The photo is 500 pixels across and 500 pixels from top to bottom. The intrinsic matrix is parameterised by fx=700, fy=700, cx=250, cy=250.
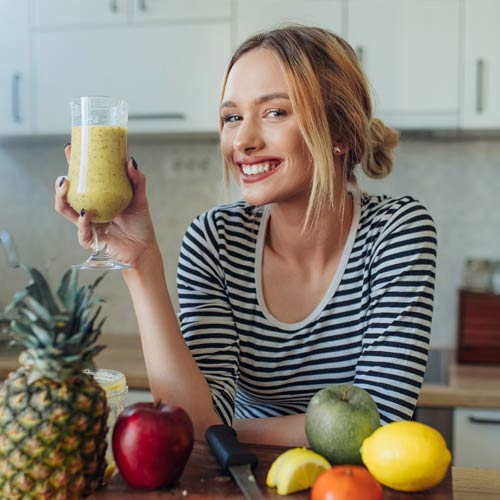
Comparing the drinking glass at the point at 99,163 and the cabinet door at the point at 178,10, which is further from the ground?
the cabinet door at the point at 178,10

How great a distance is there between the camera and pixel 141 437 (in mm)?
766

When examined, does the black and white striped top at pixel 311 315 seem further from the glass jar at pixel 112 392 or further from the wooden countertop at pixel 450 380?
the wooden countertop at pixel 450 380

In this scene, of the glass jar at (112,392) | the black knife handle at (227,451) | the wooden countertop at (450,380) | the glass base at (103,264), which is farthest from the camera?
the wooden countertop at (450,380)

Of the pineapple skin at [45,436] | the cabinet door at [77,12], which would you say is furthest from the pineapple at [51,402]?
the cabinet door at [77,12]

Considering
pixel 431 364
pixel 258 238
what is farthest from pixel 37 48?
pixel 431 364

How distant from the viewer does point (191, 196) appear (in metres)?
2.91

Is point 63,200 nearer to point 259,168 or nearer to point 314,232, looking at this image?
point 259,168

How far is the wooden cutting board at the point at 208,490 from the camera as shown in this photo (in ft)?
2.52

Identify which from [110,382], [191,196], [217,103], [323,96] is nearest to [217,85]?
[217,103]

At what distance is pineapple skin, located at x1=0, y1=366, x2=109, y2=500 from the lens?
71cm

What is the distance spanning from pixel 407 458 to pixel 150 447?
11.2 inches

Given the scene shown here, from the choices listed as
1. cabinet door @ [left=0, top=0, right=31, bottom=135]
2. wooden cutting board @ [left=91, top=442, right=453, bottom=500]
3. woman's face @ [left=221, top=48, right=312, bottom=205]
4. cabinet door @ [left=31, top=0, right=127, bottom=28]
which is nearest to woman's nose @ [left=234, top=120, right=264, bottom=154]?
woman's face @ [left=221, top=48, right=312, bottom=205]

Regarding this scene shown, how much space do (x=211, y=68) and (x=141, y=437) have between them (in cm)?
190

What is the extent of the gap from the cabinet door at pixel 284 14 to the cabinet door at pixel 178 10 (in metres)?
0.06
